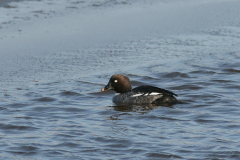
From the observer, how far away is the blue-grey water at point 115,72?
5855mm

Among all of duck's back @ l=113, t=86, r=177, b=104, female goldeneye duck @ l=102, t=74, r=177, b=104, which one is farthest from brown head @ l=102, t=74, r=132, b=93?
duck's back @ l=113, t=86, r=177, b=104

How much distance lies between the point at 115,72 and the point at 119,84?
0.92 metres

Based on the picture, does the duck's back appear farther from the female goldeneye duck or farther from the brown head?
the brown head

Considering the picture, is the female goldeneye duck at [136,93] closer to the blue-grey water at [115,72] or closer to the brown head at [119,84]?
the brown head at [119,84]

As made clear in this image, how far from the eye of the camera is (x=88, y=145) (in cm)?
579

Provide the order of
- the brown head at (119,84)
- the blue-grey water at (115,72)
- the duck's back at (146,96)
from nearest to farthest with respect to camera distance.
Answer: the blue-grey water at (115,72)
the duck's back at (146,96)
the brown head at (119,84)

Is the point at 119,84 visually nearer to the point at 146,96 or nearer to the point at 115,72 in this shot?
the point at 146,96

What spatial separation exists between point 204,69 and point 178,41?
1.84 meters

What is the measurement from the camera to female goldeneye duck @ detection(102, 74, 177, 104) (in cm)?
807

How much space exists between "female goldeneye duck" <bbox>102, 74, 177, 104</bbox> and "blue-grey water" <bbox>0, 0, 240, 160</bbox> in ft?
0.70

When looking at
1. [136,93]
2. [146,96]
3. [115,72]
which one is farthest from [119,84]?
[115,72]

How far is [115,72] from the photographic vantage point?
9523 millimetres

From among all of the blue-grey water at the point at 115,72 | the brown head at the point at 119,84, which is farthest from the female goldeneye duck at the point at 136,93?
the blue-grey water at the point at 115,72

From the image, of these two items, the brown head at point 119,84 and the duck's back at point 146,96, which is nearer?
the duck's back at point 146,96
